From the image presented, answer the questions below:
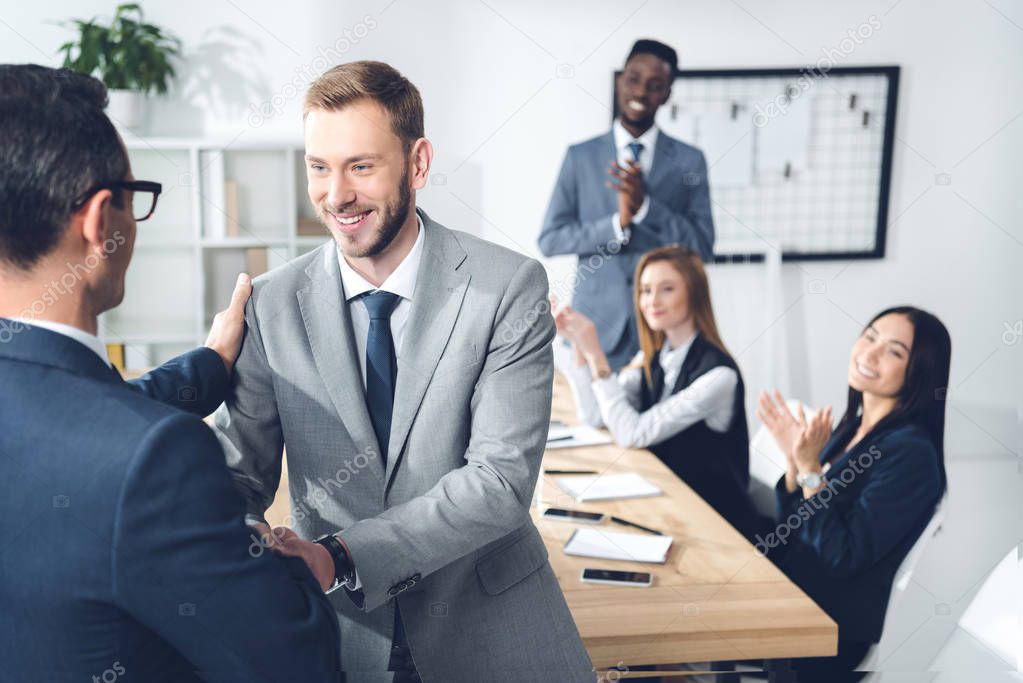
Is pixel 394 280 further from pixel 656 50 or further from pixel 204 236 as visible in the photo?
pixel 204 236

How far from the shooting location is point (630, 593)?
1.76 meters

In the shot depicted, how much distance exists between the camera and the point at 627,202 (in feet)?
12.6

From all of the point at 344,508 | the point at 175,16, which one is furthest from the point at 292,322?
the point at 175,16

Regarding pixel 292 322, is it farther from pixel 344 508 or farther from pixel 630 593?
pixel 630 593

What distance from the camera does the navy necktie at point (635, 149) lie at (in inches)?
164

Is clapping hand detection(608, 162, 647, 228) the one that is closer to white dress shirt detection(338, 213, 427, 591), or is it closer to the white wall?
the white wall

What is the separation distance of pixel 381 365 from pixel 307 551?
32 cm

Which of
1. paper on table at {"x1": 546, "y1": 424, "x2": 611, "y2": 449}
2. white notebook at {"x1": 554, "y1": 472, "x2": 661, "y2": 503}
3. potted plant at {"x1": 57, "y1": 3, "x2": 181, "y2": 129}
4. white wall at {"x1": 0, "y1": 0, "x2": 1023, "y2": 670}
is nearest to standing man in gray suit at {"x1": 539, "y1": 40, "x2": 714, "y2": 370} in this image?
white wall at {"x1": 0, "y1": 0, "x2": 1023, "y2": 670}

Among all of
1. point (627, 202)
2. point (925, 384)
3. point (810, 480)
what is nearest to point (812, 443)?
point (810, 480)

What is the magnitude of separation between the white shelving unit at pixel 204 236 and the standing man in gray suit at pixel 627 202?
4.07 feet

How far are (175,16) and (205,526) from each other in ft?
13.4

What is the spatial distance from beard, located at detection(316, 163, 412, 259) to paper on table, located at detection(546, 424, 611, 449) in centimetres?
150

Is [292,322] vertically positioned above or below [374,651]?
above

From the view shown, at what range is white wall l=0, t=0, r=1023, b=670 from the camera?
4.40 m
